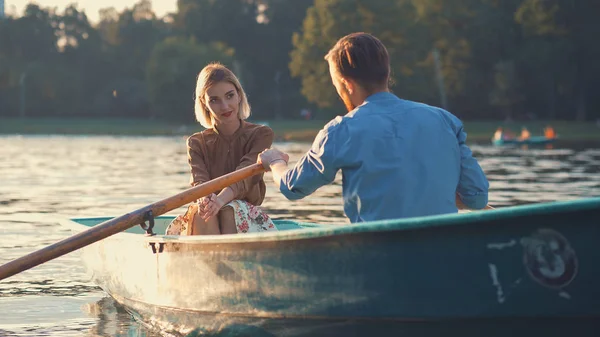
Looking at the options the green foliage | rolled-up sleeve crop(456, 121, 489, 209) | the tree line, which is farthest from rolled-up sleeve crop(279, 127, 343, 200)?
the green foliage

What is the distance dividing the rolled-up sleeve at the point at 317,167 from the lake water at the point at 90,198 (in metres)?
1.92

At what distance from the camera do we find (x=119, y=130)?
63375mm

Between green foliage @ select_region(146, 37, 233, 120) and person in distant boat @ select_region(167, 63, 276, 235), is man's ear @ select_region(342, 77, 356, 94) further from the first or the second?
green foliage @ select_region(146, 37, 233, 120)

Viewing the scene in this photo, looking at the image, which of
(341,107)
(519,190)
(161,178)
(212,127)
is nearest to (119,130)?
(341,107)

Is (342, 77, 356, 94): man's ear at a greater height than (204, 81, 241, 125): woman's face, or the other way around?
(204, 81, 241, 125): woman's face

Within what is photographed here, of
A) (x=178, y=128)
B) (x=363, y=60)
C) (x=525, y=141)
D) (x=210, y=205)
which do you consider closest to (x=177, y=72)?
(x=178, y=128)

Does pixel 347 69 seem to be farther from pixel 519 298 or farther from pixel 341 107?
pixel 341 107

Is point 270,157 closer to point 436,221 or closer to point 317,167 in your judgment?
point 317,167

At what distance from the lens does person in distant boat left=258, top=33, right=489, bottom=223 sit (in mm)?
4820

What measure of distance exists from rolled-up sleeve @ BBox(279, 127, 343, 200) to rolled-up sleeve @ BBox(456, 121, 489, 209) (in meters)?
0.59

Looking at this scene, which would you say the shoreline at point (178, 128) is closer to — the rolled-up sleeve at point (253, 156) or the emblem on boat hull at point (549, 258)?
the rolled-up sleeve at point (253, 156)

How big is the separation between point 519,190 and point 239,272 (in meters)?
12.4

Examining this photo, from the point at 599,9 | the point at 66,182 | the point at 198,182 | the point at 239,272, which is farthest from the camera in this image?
the point at 599,9

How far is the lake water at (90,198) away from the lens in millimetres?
7293
